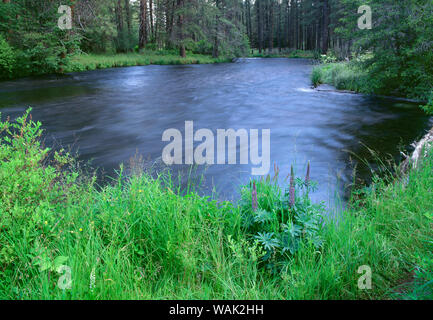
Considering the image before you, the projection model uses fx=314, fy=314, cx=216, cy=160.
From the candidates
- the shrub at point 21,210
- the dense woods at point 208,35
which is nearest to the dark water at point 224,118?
the dense woods at point 208,35

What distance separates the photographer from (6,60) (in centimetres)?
1944

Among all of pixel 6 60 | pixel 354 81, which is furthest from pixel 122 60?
A: pixel 354 81

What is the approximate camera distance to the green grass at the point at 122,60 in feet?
81.7

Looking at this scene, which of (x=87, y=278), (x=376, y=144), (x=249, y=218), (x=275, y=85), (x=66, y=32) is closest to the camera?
(x=87, y=278)

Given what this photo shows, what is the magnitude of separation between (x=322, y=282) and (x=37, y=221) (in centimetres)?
242

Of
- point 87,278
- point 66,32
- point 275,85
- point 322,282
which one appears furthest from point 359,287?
point 66,32

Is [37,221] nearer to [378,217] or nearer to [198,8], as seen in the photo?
[378,217]

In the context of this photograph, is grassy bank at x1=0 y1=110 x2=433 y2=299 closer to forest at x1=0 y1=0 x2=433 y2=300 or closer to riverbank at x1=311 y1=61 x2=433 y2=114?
forest at x1=0 y1=0 x2=433 y2=300

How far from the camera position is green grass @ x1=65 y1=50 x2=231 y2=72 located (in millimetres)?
24916

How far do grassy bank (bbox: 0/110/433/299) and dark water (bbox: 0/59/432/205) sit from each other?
1535mm

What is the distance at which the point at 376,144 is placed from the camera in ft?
25.8

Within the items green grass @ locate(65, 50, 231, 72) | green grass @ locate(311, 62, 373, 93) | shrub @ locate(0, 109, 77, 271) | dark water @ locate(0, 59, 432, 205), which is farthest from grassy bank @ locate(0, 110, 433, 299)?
green grass @ locate(65, 50, 231, 72)

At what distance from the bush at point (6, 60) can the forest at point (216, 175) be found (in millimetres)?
94

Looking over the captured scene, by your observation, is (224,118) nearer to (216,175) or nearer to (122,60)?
(216,175)
